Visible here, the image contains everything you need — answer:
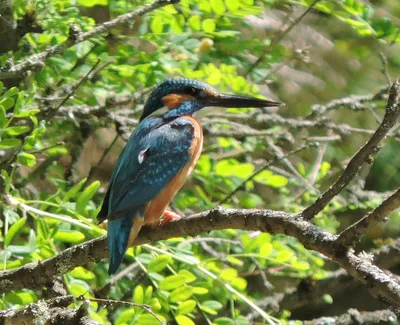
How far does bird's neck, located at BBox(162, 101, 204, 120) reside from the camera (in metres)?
1.86

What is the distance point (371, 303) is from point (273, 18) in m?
1.39

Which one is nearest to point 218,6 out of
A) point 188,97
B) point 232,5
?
point 232,5

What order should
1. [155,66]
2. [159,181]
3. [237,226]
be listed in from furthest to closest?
[155,66]
[159,181]
[237,226]

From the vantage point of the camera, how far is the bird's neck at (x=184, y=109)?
6.10 ft

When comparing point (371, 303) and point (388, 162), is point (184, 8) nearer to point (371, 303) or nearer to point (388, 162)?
point (388, 162)

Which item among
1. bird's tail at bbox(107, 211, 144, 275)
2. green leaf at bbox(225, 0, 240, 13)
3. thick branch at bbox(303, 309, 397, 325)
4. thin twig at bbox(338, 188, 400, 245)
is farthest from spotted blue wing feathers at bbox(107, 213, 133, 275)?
thick branch at bbox(303, 309, 397, 325)

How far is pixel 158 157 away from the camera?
5.63 feet

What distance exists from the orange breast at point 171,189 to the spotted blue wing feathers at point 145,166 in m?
0.01

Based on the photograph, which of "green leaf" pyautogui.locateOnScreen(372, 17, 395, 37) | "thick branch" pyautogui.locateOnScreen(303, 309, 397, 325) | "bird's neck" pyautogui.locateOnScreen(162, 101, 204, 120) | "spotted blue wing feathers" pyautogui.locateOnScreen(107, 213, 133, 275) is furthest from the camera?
"thick branch" pyautogui.locateOnScreen(303, 309, 397, 325)

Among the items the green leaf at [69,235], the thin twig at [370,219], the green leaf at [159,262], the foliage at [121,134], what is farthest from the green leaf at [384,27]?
the thin twig at [370,219]

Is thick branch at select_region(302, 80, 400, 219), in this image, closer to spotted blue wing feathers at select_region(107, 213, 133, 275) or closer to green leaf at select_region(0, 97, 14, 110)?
spotted blue wing feathers at select_region(107, 213, 133, 275)

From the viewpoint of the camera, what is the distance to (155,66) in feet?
6.30

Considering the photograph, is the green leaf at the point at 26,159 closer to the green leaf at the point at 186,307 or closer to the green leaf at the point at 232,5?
the green leaf at the point at 186,307

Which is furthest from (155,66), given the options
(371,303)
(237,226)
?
(371,303)
